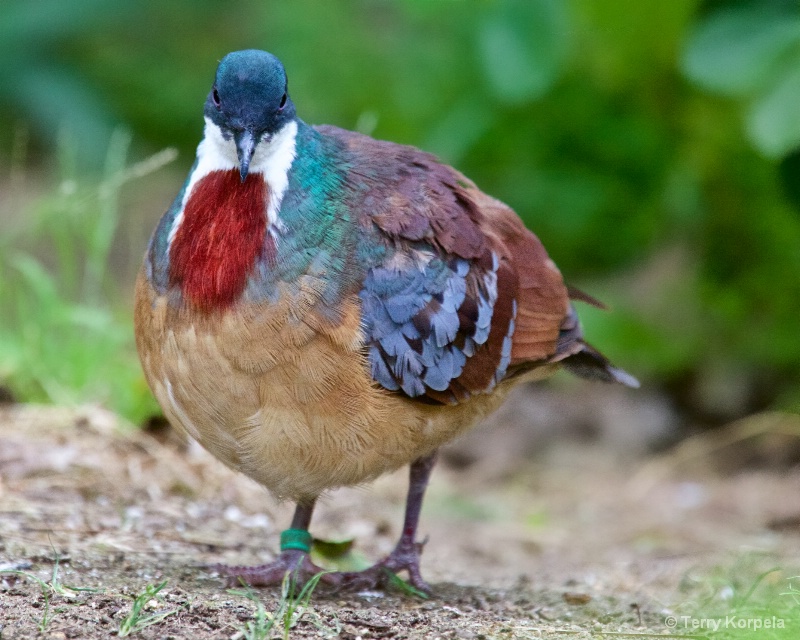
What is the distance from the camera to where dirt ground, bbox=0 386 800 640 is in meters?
3.21

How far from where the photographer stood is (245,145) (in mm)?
3314

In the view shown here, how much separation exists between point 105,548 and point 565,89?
4449 millimetres

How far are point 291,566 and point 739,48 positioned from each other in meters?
3.19

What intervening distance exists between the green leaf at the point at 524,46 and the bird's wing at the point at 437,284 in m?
2.49

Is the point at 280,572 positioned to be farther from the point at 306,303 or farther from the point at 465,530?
the point at 465,530

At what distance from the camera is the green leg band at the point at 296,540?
13.0ft

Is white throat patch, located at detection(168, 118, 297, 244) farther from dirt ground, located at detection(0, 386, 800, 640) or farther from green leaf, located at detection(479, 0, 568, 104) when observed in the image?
green leaf, located at detection(479, 0, 568, 104)

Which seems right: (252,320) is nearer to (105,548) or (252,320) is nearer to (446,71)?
(105,548)

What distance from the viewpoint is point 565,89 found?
714cm

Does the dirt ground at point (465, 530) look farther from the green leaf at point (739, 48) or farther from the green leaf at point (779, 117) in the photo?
the green leaf at point (739, 48)

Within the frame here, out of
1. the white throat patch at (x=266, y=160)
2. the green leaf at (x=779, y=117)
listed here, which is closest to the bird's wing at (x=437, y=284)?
the white throat patch at (x=266, y=160)

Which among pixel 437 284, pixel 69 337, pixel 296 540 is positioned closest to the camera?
pixel 437 284

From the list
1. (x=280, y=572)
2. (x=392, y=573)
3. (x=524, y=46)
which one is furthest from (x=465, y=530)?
(x=524, y=46)

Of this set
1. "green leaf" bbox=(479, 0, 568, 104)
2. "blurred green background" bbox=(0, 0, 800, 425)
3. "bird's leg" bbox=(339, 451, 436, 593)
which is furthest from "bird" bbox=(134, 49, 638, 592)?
"green leaf" bbox=(479, 0, 568, 104)
